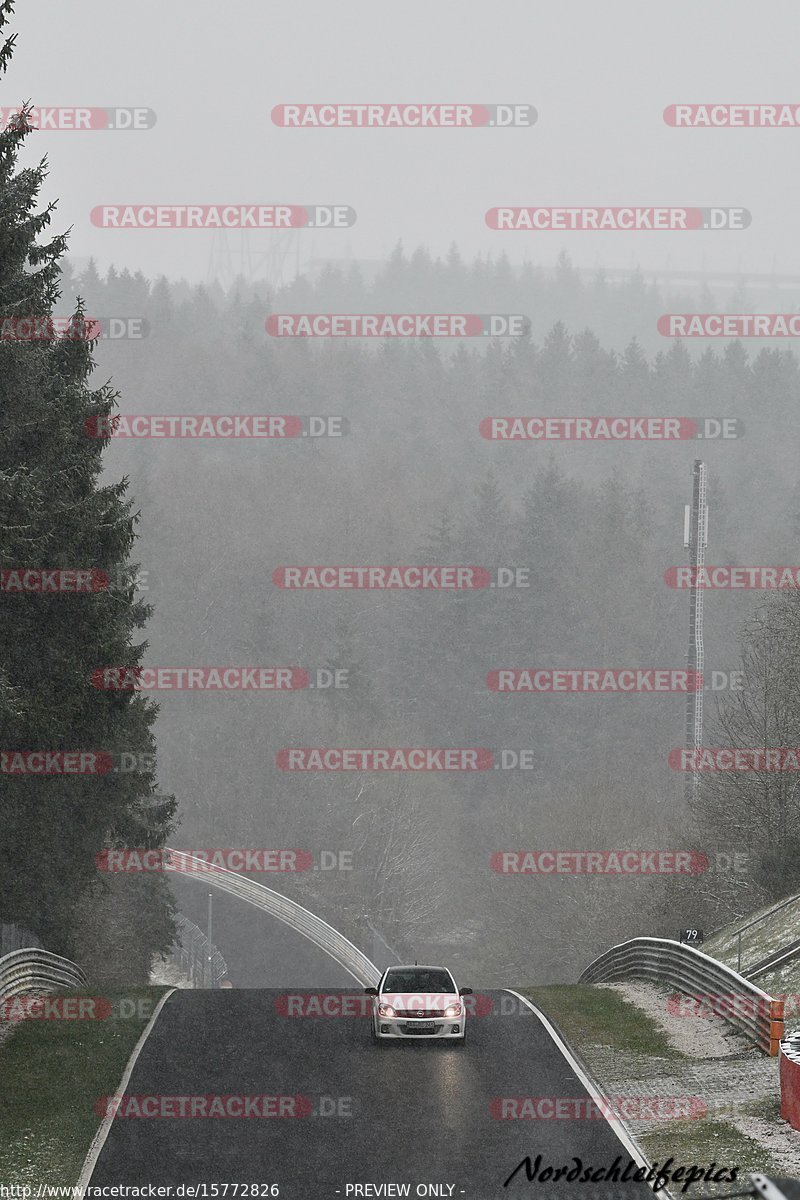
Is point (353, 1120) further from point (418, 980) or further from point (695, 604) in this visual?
point (695, 604)

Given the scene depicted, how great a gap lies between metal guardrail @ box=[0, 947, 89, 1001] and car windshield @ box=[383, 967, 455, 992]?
5833 millimetres

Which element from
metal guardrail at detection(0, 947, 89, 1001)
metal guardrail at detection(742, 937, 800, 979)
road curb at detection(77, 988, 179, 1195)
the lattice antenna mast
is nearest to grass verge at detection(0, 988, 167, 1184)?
road curb at detection(77, 988, 179, 1195)

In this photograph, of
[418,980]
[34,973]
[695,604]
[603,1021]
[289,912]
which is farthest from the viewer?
[289,912]

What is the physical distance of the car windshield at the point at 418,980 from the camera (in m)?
20.1

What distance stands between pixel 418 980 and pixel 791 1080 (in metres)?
7.09

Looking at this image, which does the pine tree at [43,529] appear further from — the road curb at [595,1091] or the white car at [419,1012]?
the road curb at [595,1091]

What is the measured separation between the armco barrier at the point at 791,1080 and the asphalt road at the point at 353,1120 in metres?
1.85

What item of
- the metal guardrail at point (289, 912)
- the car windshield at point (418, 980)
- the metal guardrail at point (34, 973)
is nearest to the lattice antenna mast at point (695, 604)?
the metal guardrail at point (289, 912)

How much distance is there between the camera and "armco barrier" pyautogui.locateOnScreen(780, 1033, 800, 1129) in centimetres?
1427

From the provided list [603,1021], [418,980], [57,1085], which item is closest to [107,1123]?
[57,1085]

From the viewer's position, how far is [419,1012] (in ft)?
63.8

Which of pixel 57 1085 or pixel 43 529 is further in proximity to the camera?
pixel 43 529

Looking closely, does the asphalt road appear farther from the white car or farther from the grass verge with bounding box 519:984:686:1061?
the grass verge with bounding box 519:984:686:1061

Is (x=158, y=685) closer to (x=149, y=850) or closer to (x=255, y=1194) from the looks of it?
(x=149, y=850)
